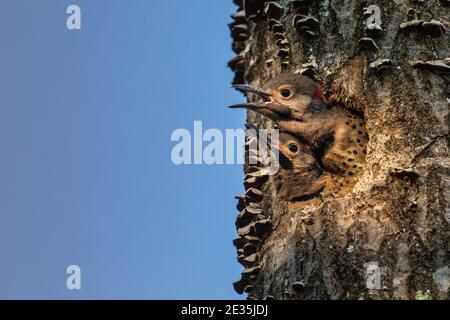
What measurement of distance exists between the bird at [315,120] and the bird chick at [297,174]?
0.06 m

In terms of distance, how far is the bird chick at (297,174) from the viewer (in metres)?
5.99

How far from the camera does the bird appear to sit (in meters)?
6.05

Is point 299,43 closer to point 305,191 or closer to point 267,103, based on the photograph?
point 267,103

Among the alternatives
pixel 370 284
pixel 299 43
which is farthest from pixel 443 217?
pixel 299 43

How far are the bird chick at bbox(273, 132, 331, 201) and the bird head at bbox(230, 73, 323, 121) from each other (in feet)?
0.61

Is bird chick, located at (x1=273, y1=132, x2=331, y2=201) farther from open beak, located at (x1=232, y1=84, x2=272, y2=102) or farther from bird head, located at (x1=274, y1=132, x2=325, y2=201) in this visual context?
open beak, located at (x1=232, y1=84, x2=272, y2=102)

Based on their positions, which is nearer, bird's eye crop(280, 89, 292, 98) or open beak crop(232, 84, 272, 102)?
bird's eye crop(280, 89, 292, 98)

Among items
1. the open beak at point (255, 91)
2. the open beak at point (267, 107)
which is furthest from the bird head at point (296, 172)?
the open beak at point (255, 91)

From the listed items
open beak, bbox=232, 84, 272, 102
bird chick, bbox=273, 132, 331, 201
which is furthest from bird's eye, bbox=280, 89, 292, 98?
bird chick, bbox=273, 132, 331, 201

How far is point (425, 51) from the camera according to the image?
5941 millimetres

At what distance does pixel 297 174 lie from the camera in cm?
611

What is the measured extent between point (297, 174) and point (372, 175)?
595 mm
